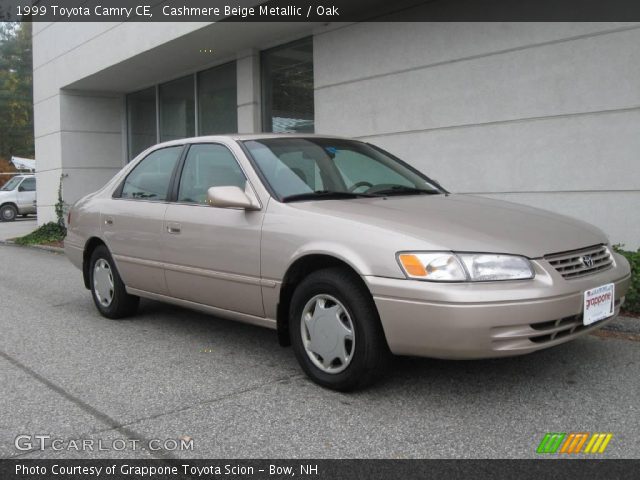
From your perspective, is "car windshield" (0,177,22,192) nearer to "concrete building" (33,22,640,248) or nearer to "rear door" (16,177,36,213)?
"rear door" (16,177,36,213)

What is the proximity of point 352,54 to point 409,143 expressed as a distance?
69.6 inches

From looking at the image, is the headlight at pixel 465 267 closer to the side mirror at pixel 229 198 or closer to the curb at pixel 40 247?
the side mirror at pixel 229 198

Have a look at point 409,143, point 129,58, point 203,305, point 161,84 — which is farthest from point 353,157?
point 161,84

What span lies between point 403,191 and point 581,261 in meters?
1.36

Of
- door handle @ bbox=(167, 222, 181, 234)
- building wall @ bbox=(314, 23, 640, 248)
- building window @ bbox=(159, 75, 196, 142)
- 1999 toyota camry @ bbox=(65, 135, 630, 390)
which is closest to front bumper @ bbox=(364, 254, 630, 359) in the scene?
1999 toyota camry @ bbox=(65, 135, 630, 390)

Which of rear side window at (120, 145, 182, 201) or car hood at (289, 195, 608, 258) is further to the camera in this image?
rear side window at (120, 145, 182, 201)

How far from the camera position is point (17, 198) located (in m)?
25.5

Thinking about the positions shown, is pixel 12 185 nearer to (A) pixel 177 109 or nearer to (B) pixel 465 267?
(A) pixel 177 109

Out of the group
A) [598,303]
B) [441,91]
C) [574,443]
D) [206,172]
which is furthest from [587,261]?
[441,91]

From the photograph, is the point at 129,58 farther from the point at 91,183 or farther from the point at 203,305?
the point at 203,305

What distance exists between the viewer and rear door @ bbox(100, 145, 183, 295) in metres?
5.07

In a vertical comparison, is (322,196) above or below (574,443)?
above

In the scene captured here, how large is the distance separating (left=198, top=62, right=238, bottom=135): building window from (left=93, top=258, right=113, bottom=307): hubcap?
261 inches

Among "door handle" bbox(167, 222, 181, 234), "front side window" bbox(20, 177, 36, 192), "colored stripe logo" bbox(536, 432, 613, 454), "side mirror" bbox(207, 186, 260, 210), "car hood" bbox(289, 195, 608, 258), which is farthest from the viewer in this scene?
"front side window" bbox(20, 177, 36, 192)
